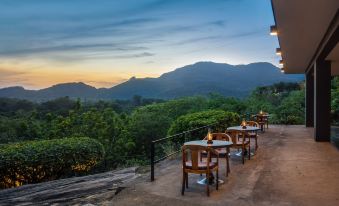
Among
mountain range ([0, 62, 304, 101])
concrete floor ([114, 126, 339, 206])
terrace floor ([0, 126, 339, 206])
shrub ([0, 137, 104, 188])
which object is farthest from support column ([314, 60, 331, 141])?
mountain range ([0, 62, 304, 101])

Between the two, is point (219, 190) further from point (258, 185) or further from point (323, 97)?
point (323, 97)

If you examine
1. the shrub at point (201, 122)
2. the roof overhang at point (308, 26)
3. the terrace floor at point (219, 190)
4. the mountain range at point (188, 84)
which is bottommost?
the terrace floor at point (219, 190)

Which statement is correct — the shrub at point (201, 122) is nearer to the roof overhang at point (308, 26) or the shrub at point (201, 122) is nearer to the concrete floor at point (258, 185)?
the concrete floor at point (258, 185)

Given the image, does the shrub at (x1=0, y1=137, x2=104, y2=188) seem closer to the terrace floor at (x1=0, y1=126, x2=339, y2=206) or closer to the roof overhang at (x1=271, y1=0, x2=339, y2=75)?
the terrace floor at (x1=0, y1=126, x2=339, y2=206)

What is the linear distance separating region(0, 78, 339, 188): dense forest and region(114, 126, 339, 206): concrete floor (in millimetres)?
2841

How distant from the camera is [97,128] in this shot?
16.0 meters

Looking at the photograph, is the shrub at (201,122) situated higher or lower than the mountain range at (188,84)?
lower

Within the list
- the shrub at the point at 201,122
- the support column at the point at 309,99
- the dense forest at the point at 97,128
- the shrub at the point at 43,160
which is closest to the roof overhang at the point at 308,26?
the shrub at the point at 201,122

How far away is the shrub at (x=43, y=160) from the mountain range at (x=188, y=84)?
21221 mm

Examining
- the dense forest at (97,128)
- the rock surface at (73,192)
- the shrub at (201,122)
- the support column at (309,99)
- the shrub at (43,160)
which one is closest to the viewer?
the rock surface at (73,192)

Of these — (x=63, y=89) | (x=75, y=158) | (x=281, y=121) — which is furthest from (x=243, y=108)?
(x=63, y=89)

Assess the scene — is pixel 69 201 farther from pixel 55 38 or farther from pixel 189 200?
pixel 55 38

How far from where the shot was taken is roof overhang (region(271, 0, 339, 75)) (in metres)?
5.36

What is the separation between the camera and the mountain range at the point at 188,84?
3769 centimetres
